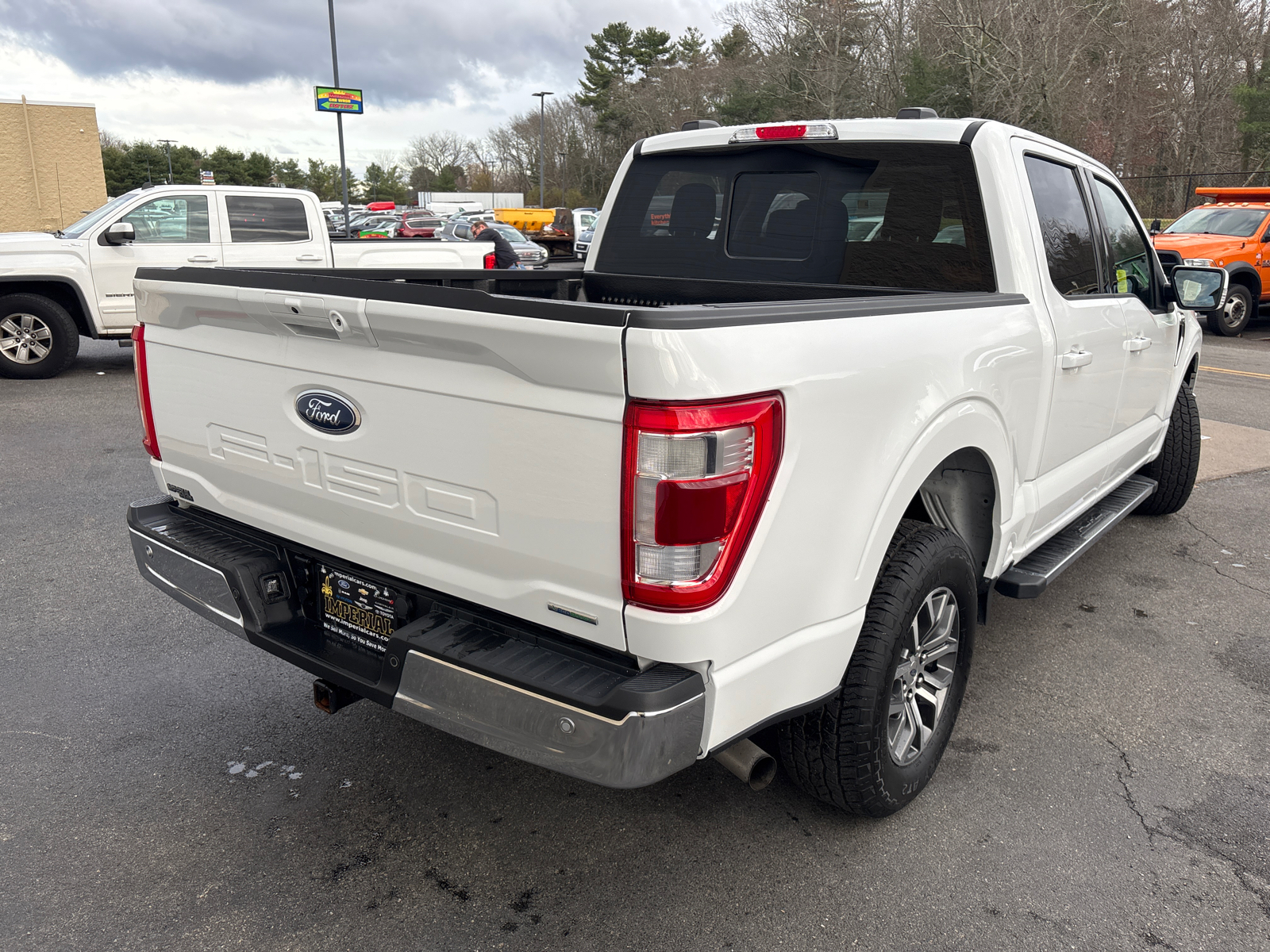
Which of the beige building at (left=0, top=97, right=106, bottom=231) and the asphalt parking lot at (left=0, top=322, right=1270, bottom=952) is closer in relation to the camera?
the asphalt parking lot at (left=0, top=322, right=1270, bottom=952)

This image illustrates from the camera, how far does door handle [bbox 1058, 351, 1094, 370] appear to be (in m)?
3.30

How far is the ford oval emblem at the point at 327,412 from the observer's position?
90.2 inches

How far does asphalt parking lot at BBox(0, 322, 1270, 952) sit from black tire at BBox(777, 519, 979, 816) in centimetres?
21

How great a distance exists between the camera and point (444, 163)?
112438 mm

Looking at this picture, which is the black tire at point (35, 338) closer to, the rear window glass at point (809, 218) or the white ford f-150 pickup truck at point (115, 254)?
the white ford f-150 pickup truck at point (115, 254)

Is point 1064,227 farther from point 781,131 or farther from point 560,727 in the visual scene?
point 560,727

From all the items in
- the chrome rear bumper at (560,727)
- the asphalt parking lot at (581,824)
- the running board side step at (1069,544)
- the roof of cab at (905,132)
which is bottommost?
the asphalt parking lot at (581,824)

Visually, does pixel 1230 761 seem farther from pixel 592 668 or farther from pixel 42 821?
pixel 42 821

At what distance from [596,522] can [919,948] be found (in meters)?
1.36

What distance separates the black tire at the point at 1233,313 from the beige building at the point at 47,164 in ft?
92.2

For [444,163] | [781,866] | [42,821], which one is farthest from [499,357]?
[444,163]

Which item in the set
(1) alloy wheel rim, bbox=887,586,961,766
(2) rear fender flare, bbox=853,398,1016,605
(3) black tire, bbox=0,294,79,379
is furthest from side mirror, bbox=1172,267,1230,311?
(3) black tire, bbox=0,294,79,379

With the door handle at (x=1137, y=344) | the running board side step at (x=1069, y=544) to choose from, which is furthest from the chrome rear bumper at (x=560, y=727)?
the door handle at (x=1137, y=344)

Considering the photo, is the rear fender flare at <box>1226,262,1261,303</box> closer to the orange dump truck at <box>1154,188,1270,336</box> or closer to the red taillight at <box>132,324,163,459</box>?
the orange dump truck at <box>1154,188,1270,336</box>
